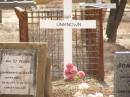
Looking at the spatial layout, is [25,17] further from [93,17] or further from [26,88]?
[26,88]

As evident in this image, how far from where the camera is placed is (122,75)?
18.5 feet

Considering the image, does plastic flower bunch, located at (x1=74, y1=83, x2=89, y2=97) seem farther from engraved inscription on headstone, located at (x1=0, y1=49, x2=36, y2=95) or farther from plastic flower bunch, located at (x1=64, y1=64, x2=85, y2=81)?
engraved inscription on headstone, located at (x1=0, y1=49, x2=36, y2=95)

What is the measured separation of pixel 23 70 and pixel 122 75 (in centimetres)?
146

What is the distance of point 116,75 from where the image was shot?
223 inches

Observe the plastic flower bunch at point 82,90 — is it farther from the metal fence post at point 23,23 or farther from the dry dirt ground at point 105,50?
Result: the metal fence post at point 23,23

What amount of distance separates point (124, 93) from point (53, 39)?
21.3ft

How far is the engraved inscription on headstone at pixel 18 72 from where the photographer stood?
659 cm

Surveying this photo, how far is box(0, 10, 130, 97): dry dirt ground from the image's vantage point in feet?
27.8

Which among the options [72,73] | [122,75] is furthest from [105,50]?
[122,75]

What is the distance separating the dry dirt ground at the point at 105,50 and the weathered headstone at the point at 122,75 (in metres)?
1.71

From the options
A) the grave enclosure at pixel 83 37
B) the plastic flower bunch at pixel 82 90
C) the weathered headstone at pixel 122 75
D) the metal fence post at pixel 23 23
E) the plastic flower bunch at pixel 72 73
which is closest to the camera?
the weathered headstone at pixel 122 75

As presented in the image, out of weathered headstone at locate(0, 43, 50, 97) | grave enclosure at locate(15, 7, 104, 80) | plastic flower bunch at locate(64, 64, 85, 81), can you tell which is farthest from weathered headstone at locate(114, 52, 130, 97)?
grave enclosure at locate(15, 7, 104, 80)

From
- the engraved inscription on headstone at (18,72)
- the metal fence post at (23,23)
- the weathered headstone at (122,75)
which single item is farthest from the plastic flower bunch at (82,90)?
the metal fence post at (23,23)

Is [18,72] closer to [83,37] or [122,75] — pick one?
[122,75]
